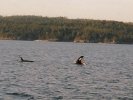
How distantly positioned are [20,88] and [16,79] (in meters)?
7.45

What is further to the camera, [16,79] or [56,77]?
[56,77]

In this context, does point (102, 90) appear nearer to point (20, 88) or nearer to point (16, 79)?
point (20, 88)

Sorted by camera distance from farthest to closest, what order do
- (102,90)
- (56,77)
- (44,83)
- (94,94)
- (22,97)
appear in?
1. (56,77)
2. (44,83)
3. (102,90)
4. (94,94)
5. (22,97)

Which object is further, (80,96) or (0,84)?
(0,84)

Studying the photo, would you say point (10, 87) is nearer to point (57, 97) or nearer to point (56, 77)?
point (57, 97)

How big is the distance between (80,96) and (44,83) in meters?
8.62

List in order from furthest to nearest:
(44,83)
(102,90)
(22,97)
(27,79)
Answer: (27,79) < (44,83) < (102,90) < (22,97)

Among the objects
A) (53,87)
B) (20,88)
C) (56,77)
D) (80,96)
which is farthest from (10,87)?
(56,77)

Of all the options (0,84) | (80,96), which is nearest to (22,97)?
(80,96)

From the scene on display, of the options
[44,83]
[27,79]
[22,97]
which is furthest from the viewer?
[27,79]

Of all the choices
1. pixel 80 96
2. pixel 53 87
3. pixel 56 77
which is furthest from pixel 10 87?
pixel 56 77

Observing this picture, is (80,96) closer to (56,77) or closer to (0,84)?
(0,84)

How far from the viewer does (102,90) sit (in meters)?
42.2

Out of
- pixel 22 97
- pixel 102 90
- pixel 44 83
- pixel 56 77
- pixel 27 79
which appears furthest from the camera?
pixel 56 77
